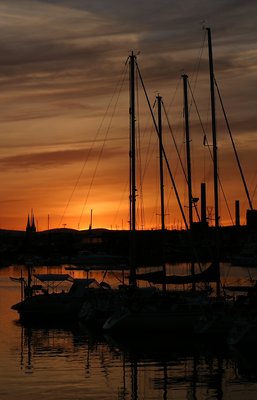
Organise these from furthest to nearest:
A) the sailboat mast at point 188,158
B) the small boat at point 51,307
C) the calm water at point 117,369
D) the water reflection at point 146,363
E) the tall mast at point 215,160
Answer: the sailboat mast at point 188,158
the small boat at point 51,307
the tall mast at point 215,160
the water reflection at point 146,363
the calm water at point 117,369

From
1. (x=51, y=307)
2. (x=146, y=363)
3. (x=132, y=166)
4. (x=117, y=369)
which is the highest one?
(x=132, y=166)

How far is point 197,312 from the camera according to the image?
4369 centimetres

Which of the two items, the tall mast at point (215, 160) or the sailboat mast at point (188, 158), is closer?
the tall mast at point (215, 160)

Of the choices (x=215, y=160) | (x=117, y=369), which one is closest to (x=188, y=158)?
(x=215, y=160)

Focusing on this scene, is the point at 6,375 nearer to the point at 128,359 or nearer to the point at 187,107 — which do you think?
the point at 128,359

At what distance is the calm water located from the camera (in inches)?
1164

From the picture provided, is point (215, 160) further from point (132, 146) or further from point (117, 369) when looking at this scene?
point (117, 369)

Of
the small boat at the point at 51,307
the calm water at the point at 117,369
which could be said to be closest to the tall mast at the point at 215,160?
the small boat at the point at 51,307

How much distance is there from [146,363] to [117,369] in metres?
1.83

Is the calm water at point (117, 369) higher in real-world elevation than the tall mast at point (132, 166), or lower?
lower

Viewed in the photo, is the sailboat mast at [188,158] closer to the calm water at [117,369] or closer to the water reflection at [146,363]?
the water reflection at [146,363]

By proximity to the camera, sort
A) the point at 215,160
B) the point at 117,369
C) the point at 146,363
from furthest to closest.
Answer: the point at 215,160 < the point at 146,363 < the point at 117,369

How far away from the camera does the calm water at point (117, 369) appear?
29562 millimetres

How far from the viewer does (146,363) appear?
A: 35781 mm
